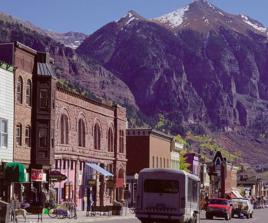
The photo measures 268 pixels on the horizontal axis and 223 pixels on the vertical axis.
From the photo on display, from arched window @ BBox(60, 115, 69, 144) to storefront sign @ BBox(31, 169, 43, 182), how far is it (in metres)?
7.25

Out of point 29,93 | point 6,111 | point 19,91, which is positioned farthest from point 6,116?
point 29,93

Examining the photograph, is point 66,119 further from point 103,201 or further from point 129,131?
point 129,131

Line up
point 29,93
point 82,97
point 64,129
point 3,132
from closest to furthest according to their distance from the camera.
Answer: point 3,132
point 29,93
point 64,129
point 82,97

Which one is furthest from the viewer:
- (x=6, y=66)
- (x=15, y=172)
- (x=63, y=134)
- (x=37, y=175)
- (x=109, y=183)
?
(x=109, y=183)

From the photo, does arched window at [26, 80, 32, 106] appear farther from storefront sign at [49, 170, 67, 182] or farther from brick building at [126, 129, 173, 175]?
brick building at [126, 129, 173, 175]

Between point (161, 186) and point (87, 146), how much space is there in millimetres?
31163

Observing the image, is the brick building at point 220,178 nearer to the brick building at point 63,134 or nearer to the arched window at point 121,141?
the arched window at point 121,141

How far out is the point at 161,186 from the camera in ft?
134

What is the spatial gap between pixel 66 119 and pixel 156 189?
25858mm

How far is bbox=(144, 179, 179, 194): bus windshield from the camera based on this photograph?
40625 mm

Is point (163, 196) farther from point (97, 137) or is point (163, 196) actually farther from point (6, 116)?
point (97, 137)

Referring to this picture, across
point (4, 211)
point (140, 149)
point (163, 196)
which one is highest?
point (140, 149)

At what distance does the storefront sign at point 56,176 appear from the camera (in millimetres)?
58500

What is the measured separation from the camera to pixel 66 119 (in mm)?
65500
